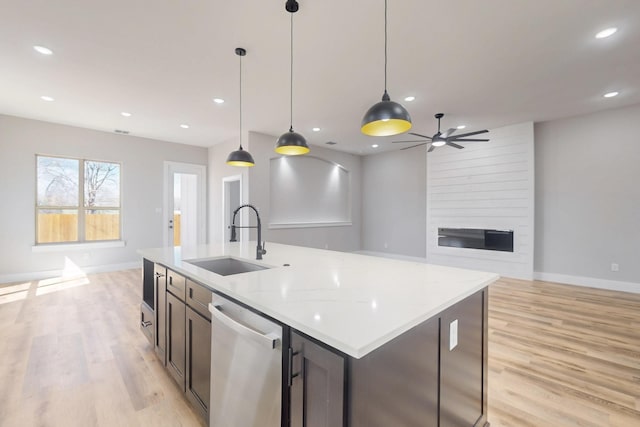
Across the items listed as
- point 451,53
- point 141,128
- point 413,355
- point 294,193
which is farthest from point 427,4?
point 141,128

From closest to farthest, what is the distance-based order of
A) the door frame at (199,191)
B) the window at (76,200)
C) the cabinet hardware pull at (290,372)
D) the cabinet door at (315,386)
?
the cabinet door at (315,386), the cabinet hardware pull at (290,372), the window at (76,200), the door frame at (199,191)

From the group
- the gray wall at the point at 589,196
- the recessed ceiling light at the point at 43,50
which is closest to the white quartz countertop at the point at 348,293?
the recessed ceiling light at the point at 43,50

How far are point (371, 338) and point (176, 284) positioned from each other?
1.57 metres

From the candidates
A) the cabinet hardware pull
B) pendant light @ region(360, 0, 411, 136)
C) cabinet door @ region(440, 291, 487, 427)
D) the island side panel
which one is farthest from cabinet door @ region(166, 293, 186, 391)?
pendant light @ region(360, 0, 411, 136)

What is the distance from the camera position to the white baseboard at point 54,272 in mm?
4852

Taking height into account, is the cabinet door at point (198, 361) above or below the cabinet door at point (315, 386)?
below

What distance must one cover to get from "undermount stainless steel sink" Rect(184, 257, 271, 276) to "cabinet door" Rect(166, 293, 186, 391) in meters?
0.34

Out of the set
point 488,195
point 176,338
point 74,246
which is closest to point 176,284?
point 176,338

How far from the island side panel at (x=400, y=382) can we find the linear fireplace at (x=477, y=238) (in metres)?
5.06

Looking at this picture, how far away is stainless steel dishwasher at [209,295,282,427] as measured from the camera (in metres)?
1.09

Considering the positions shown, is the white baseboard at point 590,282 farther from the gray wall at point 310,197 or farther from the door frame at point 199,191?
the door frame at point 199,191

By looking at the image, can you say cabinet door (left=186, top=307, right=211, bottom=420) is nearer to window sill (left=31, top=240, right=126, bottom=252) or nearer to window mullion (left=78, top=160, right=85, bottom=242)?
window sill (left=31, top=240, right=126, bottom=252)

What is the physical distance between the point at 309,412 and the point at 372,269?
994 mm

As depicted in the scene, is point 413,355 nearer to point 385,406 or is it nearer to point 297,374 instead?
point 385,406
